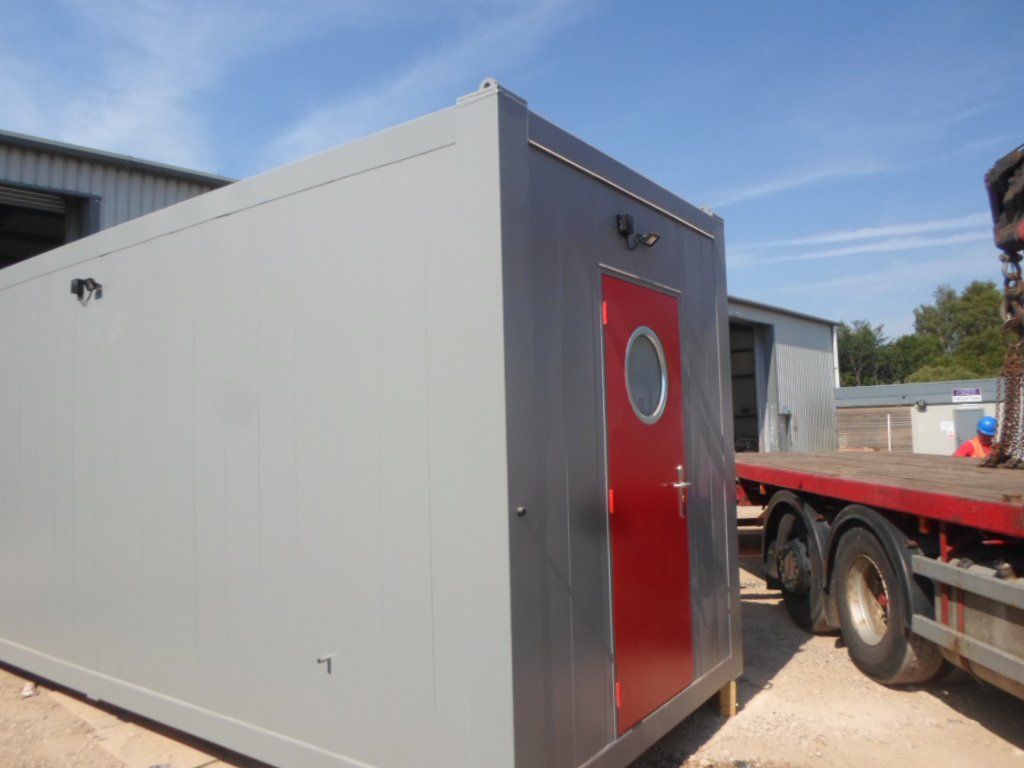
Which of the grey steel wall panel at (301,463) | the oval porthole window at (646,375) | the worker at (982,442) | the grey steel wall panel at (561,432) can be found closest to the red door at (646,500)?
the oval porthole window at (646,375)

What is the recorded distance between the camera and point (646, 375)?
397 centimetres

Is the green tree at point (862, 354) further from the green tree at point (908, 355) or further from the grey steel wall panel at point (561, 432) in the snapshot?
the grey steel wall panel at point (561, 432)

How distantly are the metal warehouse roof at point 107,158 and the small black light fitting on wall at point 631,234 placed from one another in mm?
6758

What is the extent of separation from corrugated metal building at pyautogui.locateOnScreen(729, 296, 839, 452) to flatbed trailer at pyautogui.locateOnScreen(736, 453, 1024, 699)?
1478 cm

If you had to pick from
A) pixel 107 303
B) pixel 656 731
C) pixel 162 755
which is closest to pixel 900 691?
pixel 656 731

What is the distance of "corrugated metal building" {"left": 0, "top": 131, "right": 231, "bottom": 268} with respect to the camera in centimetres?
782

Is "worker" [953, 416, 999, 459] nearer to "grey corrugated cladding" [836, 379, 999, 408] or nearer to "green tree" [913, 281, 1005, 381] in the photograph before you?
"grey corrugated cladding" [836, 379, 999, 408]

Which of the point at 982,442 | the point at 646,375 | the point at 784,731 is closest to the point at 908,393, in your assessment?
the point at 982,442

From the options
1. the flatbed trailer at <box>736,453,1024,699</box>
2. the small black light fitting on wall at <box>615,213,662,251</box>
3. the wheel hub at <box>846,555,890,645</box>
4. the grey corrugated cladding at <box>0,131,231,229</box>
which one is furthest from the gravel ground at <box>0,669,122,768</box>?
the grey corrugated cladding at <box>0,131,231,229</box>

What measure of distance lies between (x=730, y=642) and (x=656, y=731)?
1065 mm

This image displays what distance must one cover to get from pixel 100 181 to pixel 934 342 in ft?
226

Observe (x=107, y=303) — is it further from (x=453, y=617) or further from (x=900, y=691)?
(x=900, y=691)

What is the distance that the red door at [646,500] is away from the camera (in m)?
3.59

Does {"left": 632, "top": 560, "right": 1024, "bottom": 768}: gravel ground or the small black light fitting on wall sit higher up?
the small black light fitting on wall
